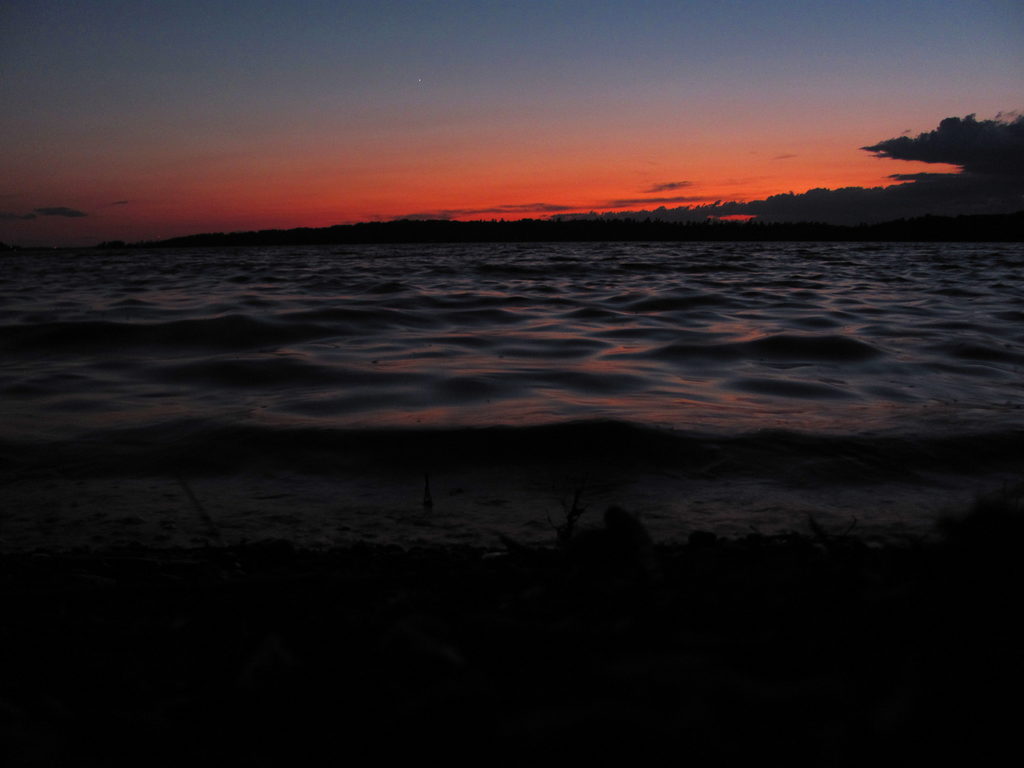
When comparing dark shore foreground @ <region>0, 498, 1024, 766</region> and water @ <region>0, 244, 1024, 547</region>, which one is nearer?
dark shore foreground @ <region>0, 498, 1024, 766</region>

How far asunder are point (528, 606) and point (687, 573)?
37cm

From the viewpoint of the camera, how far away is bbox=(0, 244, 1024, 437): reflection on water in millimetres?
4898

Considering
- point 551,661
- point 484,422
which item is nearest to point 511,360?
point 484,422

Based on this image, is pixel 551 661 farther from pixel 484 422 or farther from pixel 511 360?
pixel 511 360

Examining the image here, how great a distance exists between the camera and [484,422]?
4.53 metres

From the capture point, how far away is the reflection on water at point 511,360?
490 cm

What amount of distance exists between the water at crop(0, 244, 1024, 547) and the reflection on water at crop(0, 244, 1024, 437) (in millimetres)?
43

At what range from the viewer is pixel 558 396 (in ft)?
17.8

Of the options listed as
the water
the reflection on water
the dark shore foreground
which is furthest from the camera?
the reflection on water

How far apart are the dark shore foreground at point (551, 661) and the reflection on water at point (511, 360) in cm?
288

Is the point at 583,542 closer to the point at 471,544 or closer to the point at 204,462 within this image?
the point at 471,544

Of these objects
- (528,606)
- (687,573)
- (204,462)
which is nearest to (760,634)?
(687,573)

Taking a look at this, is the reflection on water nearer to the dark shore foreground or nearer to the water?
the water

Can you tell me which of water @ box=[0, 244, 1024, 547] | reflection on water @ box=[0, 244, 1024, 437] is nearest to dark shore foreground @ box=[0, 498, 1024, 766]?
water @ box=[0, 244, 1024, 547]
